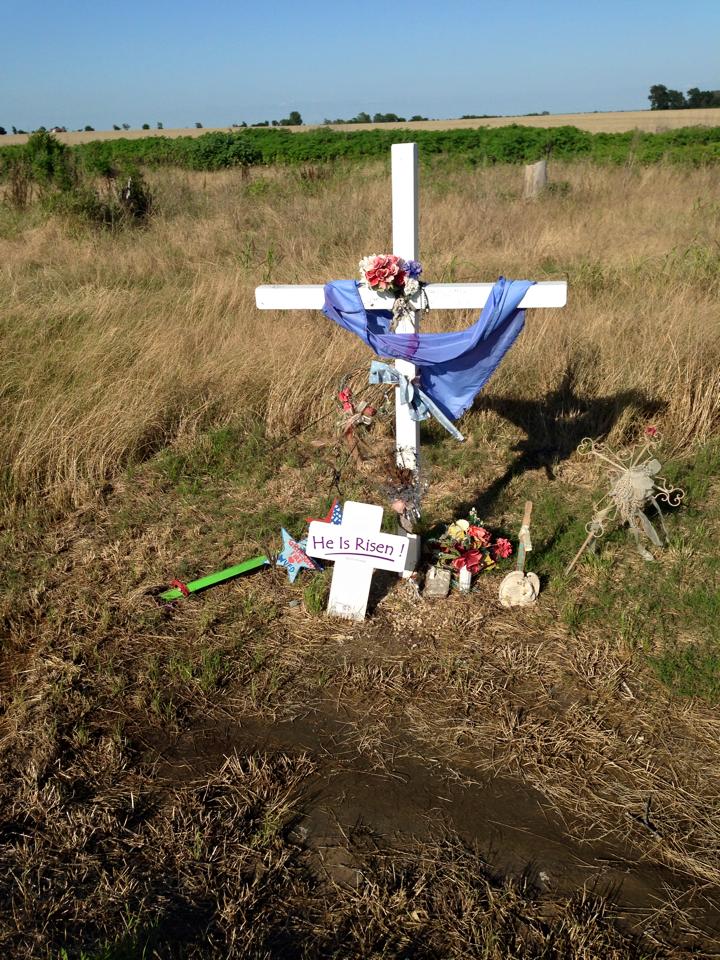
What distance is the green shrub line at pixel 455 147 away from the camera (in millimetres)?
13695

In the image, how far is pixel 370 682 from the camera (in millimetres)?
2994

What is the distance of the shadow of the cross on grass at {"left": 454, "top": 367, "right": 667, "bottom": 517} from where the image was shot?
4.64 metres

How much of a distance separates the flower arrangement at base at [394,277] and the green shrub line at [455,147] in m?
9.77

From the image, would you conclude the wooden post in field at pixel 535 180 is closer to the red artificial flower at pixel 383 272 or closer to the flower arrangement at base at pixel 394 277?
the flower arrangement at base at pixel 394 277

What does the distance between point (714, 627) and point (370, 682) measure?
1.41 meters

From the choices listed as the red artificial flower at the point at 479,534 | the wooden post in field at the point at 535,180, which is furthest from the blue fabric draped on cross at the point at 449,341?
the wooden post in field at the point at 535,180

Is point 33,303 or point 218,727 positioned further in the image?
point 33,303

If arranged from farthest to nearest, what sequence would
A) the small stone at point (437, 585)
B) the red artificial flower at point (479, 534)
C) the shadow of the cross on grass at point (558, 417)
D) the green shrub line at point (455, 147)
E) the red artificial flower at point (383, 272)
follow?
1. the green shrub line at point (455, 147)
2. the shadow of the cross on grass at point (558, 417)
3. the red artificial flower at point (479, 534)
4. the small stone at point (437, 585)
5. the red artificial flower at point (383, 272)

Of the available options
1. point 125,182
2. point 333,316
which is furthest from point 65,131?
point 333,316

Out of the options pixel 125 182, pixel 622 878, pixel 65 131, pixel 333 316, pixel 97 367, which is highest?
pixel 65 131

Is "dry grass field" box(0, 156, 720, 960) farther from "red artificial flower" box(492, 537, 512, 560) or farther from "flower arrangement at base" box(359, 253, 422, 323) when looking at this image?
"flower arrangement at base" box(359, 253, 422, 323)

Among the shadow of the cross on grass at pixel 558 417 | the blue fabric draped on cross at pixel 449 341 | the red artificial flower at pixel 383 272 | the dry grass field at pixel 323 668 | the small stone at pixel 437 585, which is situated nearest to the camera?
the dry grass field at pixel 323 668

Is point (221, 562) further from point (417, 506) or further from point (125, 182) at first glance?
point (125, 182)

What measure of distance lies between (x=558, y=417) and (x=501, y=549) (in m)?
1.59
